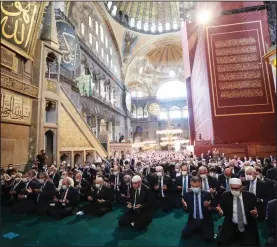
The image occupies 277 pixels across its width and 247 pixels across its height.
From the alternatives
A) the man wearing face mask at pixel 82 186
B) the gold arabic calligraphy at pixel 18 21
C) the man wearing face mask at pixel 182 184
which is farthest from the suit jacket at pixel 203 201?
the gold arabic calligraphy at pixel 18 21

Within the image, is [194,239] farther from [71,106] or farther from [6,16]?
[71,106]

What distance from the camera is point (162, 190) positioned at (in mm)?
4383

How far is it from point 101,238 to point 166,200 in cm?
181

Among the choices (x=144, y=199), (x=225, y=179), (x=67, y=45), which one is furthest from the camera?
(x=67, y=45)

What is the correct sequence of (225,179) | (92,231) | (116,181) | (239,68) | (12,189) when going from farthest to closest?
(239,68) → (116,181) → (12,189) → (225,179) → (92,231)

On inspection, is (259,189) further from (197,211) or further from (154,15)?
(154,15)

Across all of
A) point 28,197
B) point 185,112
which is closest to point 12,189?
point 28,197

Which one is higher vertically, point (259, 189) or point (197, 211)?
point (259, 189)

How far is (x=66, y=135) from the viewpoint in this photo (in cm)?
854

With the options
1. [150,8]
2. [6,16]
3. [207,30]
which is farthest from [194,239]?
[150,8]

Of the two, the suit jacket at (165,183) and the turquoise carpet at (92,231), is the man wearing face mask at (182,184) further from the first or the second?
the turquoise carpet at (92,231)

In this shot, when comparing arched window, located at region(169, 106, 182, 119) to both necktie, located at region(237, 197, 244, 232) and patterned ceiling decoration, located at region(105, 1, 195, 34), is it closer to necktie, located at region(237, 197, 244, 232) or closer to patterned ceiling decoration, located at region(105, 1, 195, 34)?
patterned ceiling decoration, located at region(105, 1, 195, 34)

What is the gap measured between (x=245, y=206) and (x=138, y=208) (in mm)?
1697

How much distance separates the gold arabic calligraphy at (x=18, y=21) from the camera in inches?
210
